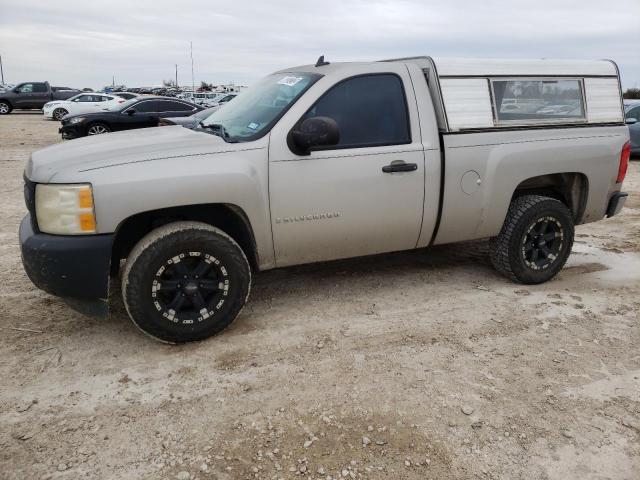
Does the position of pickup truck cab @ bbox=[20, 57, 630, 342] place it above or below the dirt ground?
above

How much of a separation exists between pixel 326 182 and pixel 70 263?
173cm

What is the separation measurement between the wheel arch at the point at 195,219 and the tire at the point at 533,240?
2191 mm

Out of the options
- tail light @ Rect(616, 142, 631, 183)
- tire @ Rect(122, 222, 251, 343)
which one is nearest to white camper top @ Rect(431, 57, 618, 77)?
tail light @ Rect(616, 142, 631, 183)

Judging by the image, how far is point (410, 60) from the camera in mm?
4484

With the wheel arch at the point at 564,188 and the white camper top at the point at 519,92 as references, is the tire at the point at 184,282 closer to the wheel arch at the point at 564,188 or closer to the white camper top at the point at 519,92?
the white camper top at the point at 519,92

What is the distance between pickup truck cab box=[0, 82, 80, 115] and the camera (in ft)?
94.0

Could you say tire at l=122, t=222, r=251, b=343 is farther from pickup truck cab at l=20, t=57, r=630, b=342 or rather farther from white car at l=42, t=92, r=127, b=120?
white car at l=42, t=92, r=127, b=120

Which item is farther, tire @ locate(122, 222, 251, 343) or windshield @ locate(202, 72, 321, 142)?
windshield @ locate(202, 72, 321, 142)

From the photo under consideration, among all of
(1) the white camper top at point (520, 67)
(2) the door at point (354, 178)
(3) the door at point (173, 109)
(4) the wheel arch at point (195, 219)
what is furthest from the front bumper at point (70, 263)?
(3) the door at point (173, 109)

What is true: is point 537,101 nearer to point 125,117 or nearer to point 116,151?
point 116,151

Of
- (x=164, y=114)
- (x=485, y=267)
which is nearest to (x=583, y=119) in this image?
(x=485, y=267)

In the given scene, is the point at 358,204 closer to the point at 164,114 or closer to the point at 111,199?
the point at 111,199

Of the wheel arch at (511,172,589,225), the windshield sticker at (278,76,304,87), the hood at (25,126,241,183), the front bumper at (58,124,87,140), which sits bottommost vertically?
the wheel arch at (511,172,589,225)

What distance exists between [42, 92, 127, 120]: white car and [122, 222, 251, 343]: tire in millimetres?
22167
